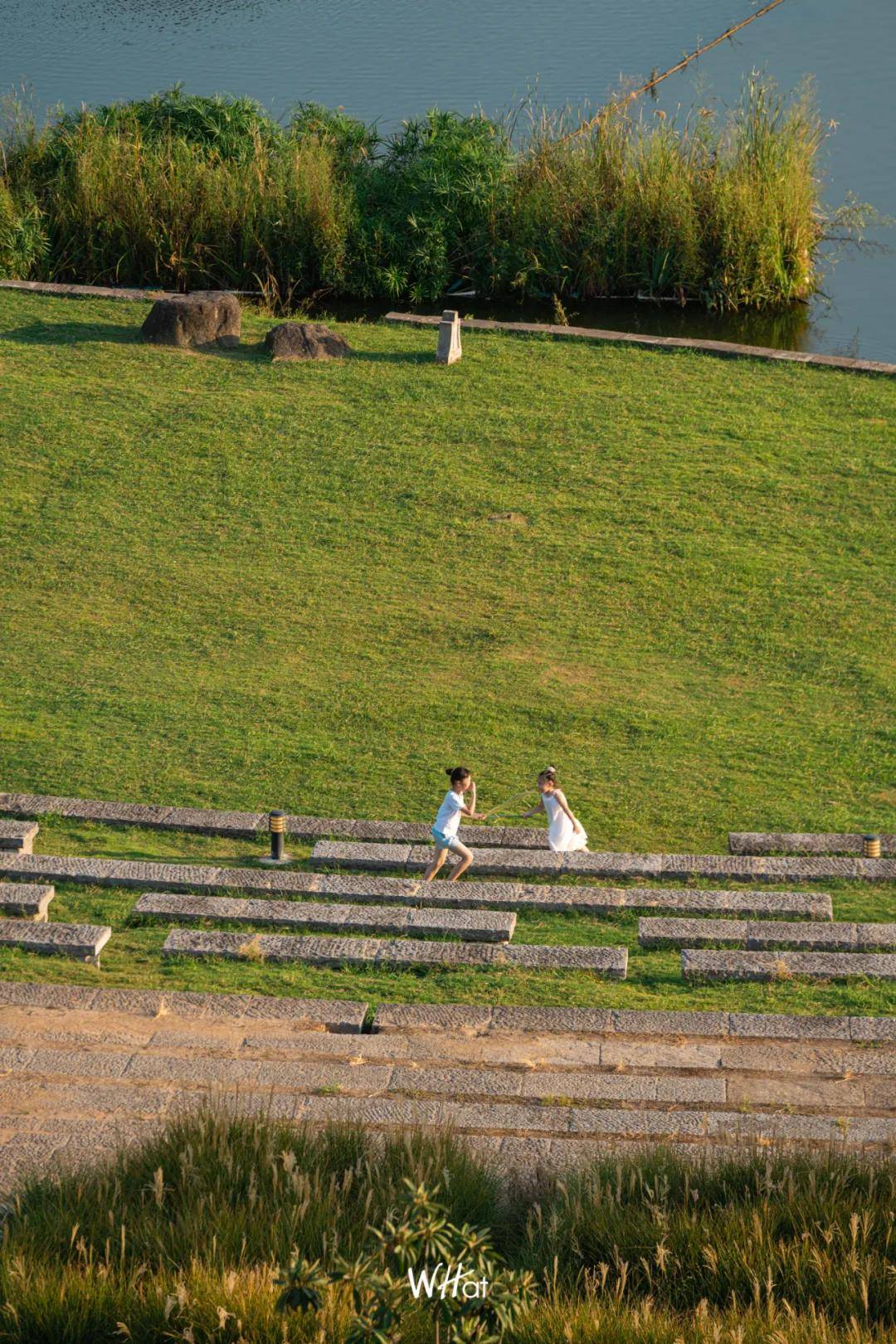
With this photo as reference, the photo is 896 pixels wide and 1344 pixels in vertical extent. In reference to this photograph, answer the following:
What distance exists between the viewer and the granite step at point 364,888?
10.7 m

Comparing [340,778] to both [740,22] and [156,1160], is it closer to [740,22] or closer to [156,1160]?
[156,1160]

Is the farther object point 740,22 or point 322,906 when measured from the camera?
point 740,22

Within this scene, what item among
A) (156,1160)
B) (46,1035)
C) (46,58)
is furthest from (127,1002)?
(46,58)

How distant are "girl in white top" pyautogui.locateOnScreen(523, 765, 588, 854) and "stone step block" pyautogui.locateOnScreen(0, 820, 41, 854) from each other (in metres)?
3.64

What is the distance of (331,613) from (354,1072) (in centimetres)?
944

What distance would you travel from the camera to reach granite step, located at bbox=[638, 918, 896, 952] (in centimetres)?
982

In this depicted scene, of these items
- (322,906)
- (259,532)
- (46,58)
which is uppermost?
(46,58)

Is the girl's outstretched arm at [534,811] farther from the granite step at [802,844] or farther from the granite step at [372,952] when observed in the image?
the granite step at [372,952]

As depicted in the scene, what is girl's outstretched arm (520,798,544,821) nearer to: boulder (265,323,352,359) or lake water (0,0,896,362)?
boulder (265,323,352,359)

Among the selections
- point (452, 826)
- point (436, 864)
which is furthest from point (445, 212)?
point (436, 864)

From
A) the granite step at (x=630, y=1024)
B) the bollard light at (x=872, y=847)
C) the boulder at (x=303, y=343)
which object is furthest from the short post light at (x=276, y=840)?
the boulder at (x=303, y=343)

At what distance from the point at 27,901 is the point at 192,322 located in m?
14.5

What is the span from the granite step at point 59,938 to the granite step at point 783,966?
3395mm

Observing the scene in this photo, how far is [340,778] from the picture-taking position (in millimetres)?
13562
